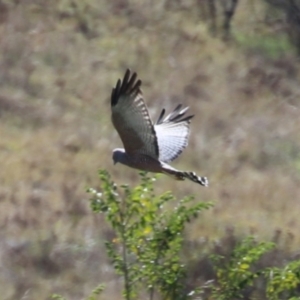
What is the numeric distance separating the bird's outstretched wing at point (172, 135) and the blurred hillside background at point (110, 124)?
2.64 m

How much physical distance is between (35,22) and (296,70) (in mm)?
4005

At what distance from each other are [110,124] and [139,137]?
7.50m

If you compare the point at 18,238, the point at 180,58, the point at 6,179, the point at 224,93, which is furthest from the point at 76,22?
the point at 18,238

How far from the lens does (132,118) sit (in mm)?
6727

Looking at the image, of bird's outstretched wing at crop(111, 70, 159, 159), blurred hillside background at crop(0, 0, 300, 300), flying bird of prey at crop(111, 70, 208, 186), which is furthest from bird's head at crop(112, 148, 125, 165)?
blurred hillside background at crop(0, 0, 300, 300)

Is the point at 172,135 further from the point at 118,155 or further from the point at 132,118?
the point at 132,118

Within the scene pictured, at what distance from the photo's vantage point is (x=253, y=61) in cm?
1720

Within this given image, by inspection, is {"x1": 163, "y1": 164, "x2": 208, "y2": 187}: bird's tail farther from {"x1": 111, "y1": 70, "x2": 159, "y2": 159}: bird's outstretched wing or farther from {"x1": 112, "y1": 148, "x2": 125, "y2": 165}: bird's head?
{"x1": 112, "y1": 148, "x2": 125, "y2": 165}: bird's head

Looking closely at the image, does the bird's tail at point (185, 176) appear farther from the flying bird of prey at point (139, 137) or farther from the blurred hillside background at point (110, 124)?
the blurred hillside background at point (110, 124)

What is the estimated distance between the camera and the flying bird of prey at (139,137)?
654 cm

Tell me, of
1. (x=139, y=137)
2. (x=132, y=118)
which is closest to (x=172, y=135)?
(x=139, y=137)

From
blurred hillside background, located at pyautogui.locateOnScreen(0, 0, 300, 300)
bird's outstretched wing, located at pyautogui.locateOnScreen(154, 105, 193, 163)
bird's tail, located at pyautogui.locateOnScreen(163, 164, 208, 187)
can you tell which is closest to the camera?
bird's tail, located at pyautogui.locateOnScreen(163, 164, 208, 187)

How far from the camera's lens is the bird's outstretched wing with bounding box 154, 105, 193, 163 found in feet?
24.3

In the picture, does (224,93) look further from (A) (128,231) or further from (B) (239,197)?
(A) (128,231)
